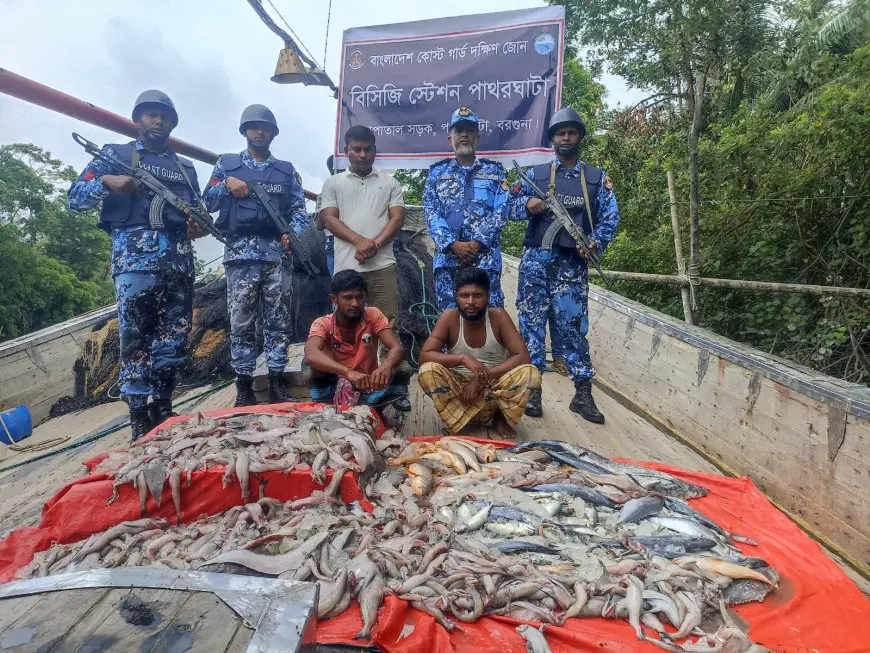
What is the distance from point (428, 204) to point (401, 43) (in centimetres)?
276

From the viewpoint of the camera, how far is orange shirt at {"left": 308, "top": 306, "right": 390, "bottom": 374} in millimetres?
3805

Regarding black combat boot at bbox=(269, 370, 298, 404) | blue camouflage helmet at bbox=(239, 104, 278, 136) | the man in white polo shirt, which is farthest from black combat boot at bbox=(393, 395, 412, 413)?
blue camouflage helmet at bbox=(239, 104, 278, 136)

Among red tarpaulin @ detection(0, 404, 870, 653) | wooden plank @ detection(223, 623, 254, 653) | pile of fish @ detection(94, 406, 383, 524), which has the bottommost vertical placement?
red tarpaulin @ detection(0, 404, 870, 653)

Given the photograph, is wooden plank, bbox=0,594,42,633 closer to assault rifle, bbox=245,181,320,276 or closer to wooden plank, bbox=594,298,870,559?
assault rifle, bbox=245,181,320,276

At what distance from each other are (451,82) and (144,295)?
4057mm

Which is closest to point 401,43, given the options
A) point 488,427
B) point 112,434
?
point 488,427

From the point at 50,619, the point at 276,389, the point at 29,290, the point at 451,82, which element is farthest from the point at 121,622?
the point at 29,290

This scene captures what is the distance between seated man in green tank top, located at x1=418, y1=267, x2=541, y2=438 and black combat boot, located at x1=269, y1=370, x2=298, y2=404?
1.46 m

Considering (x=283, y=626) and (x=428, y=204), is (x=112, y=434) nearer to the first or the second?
(x=428, y=204)

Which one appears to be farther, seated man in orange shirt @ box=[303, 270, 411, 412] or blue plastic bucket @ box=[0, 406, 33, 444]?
blue plastic bucket @ box=[0, 406, 33, 444]

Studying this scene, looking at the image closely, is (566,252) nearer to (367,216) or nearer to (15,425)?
(367,216)

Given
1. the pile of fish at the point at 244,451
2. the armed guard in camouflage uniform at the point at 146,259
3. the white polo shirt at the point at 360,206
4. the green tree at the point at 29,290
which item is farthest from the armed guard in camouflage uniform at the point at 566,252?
the green tree at the point at 29,290

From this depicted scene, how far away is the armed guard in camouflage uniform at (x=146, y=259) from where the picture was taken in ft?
12.2

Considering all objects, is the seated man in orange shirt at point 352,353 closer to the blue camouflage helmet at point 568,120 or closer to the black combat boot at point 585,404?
the black combat boot at point 585,404
